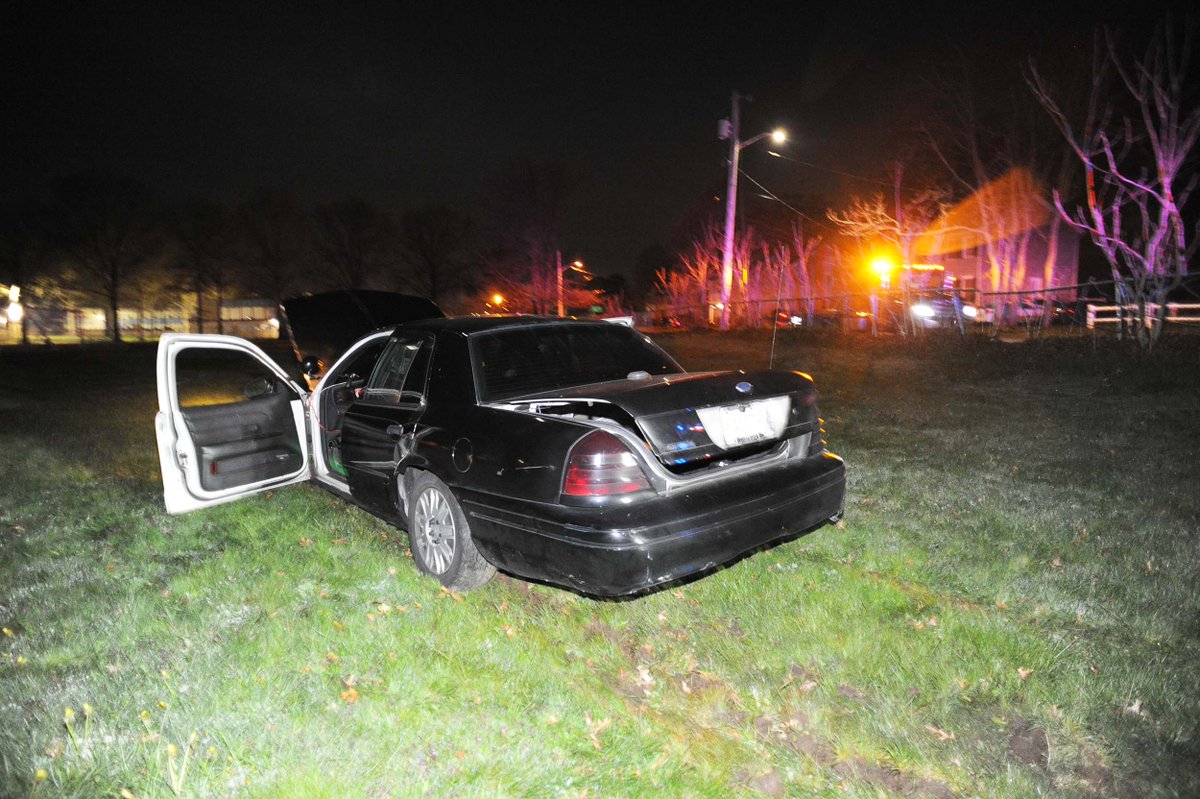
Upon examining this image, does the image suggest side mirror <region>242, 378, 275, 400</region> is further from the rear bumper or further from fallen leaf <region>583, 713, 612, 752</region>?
fallen leaf <region>583, 713, 612, 752</region>

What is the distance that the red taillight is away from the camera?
3.12 meters

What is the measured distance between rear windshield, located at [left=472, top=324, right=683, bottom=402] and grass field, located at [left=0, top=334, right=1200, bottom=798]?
45.3 inches

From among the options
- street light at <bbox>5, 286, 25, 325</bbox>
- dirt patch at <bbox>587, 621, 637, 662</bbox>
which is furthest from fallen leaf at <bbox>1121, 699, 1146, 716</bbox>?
street light at <bbox>5, 286, 25, 325</bbox>

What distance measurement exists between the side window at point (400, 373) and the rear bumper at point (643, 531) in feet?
3.18

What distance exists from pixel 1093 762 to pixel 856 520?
2535 millimetres

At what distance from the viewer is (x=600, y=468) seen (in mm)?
3117

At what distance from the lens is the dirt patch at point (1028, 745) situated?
2.51m

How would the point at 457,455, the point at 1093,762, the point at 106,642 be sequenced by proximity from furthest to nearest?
the point at 457,455 < the point at 106,642 < the point at 1093,762

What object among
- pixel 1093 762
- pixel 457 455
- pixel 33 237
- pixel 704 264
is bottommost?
pixel 1093 762

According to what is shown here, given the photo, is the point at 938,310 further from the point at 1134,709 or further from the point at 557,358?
the point at 1134,709

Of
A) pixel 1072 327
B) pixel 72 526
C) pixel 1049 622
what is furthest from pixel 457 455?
pixel 1072 327

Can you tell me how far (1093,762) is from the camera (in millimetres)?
2482

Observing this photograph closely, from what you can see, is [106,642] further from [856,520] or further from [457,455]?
[856,520]

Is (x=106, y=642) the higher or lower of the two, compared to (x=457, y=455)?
lower
